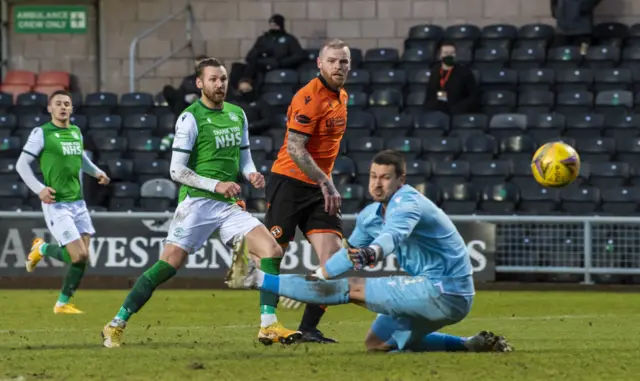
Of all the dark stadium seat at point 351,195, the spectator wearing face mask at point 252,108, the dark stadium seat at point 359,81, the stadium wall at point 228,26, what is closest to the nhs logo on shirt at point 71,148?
the dark stadium seat at point 351,195

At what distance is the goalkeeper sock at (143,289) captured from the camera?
9594mm

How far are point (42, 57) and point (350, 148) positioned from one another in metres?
8.23

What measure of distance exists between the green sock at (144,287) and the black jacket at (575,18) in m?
14.4

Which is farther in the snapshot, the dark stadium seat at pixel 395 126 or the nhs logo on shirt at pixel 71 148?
the dark stadium seat at pixel 395 126

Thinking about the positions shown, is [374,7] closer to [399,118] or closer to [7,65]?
[399,118]

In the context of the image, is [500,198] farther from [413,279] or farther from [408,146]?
[413,279]

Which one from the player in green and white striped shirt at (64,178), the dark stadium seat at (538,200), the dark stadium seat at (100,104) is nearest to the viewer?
the player in green and white striped shirt at (64,178)

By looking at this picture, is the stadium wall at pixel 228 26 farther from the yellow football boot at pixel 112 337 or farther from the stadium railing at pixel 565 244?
the yellow football boot at pixel 112 337

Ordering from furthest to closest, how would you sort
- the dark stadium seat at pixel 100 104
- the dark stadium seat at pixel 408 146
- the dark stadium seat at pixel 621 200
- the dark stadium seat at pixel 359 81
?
the dark stadium seat at pixel 100 104 < the dark stadium seat at pixel 359 81 < the dark stadium seat at pixel 408 146 < the dark stadium seat at pixel 621 200

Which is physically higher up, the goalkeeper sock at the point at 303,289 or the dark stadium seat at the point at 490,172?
the dark stadium seat at the point at 490,172

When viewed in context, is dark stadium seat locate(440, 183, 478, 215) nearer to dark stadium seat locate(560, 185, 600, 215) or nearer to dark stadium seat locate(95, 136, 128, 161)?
dark stadium seat locate(560, 185, 600, 215)

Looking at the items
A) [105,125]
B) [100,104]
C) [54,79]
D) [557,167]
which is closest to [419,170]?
[105,125]

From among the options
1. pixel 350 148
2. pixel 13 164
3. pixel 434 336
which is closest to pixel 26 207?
pixel 13 164

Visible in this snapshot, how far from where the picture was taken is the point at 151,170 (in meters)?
20.9
